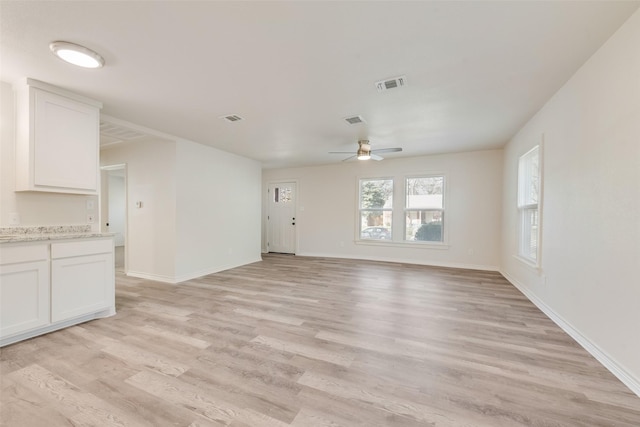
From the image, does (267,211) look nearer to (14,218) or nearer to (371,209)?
(371,209)

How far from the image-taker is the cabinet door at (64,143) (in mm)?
2648

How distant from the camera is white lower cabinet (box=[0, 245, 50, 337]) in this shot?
227cm

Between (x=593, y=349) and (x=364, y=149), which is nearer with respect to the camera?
(x=593, y=349)

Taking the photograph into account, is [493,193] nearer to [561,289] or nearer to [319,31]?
[561,289]

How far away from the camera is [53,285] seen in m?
2.57

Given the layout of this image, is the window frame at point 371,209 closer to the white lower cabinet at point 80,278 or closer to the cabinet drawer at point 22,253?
the white lower cabinet at point 80,278

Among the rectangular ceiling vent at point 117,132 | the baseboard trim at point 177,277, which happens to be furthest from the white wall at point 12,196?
the baseboard trim at point 177,277

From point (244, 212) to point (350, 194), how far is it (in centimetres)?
272

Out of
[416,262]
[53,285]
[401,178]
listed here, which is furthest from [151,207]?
[416,262]

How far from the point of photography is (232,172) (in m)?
5.71

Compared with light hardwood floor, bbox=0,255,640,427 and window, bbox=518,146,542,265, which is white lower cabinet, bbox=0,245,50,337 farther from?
window, bbox=518,146,542,265

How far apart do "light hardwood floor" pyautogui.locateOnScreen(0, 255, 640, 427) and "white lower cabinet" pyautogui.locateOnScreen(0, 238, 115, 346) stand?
15 centimetres

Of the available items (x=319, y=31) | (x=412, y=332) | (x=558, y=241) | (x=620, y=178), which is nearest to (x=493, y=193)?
(x=558, y=241)

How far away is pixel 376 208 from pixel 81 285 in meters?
5.57
